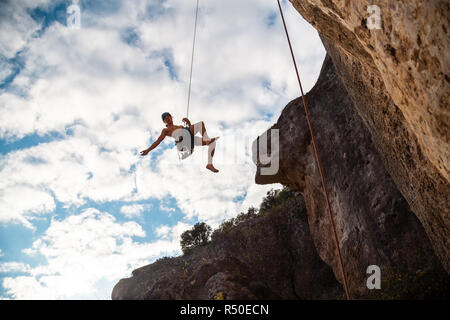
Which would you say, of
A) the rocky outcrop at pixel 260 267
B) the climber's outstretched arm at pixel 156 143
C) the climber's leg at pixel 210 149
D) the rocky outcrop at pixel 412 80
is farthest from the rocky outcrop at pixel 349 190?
the climber's outstretched arm at pixel 156 143

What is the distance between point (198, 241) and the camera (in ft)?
111

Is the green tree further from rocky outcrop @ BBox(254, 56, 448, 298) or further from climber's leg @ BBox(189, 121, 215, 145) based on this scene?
climber's leg @ BBox(189, 121, 215, 145)

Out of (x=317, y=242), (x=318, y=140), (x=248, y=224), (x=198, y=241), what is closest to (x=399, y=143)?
(x=318, y=140)

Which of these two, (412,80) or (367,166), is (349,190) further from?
(412,80)

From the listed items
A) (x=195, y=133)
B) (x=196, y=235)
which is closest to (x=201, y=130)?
(x=195, y=133)

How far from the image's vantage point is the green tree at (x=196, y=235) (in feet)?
111

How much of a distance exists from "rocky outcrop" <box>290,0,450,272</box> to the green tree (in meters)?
30.0

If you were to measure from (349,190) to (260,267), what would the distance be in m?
10.2

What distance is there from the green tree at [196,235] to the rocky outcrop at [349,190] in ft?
74.0

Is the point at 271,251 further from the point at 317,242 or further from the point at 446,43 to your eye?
the point at 446,43

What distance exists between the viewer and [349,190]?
30.8 ft

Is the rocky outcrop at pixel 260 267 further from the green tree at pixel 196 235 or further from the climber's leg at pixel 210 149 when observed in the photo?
the green tree at pixel 196 235
